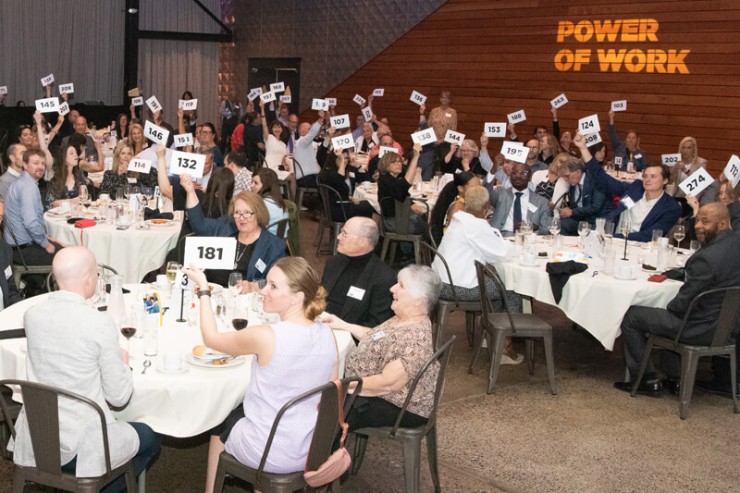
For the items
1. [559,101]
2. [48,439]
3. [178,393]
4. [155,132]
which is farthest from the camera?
[559,101]

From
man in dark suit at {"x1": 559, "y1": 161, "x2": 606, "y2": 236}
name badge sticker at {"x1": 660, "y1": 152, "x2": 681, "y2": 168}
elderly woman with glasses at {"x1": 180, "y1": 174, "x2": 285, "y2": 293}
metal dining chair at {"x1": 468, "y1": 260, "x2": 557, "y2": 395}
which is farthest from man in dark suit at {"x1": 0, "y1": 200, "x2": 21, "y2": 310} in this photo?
name badge sticker at {"x1": 660, "y1": 152, "x2": 681, "y2": 168}

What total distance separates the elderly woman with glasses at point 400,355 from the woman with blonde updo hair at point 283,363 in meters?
0.42

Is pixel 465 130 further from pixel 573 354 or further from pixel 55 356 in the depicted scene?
pixel 55 356

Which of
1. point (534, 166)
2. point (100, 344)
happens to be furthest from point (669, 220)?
point (100, 344)

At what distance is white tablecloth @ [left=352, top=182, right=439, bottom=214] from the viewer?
28.4ft

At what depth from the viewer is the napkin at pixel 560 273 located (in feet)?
18.6

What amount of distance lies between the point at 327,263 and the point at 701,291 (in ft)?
7.70

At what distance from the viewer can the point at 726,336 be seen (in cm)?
527

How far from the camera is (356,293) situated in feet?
15.2

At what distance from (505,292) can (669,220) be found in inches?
86.1

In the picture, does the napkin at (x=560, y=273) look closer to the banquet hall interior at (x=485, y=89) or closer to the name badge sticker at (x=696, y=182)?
the banquet hall interior at (x=485, y=89)

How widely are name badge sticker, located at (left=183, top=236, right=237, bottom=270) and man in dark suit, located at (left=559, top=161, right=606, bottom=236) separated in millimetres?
4748

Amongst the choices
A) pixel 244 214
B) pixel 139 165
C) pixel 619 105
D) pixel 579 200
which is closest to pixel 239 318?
pixel 244 214

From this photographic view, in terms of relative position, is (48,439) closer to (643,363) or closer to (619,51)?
(643,363)
